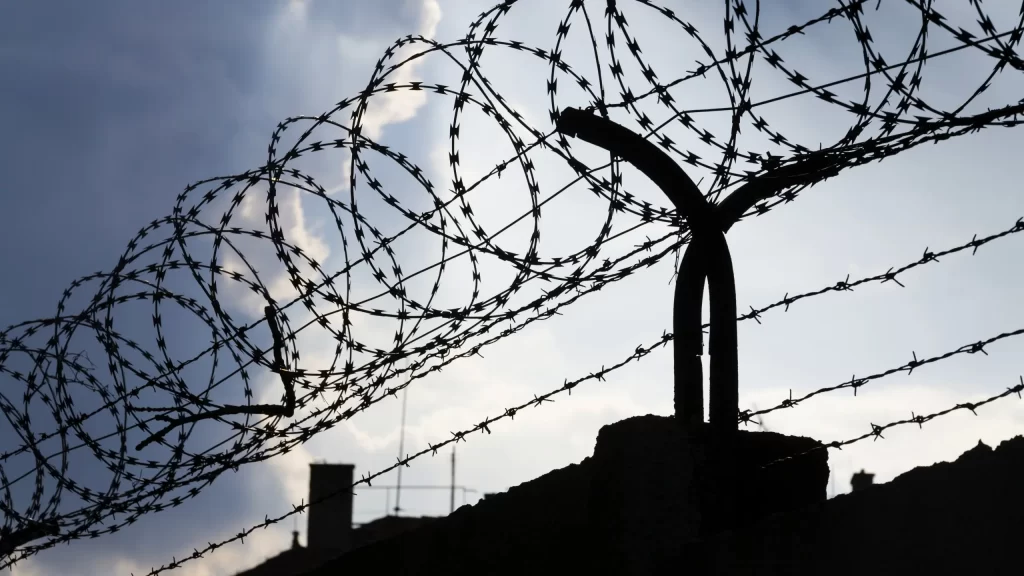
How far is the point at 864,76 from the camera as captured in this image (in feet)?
11.3

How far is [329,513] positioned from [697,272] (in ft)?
76.5

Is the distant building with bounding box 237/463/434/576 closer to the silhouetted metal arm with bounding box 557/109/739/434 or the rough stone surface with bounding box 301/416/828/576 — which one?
the rough stone surface with bounding box 301/416/828/576

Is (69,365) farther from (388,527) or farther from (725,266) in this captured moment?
(388,527)

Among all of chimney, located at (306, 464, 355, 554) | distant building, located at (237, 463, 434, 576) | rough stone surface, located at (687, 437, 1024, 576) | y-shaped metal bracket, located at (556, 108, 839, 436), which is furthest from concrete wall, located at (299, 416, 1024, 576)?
chimney, located at (306, 464, 355, 554)

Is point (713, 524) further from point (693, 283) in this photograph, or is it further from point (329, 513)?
point (329, 513)

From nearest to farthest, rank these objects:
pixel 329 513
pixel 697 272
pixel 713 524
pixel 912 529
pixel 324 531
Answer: pixel 912 529 → pixel 713 524 → pixel 697 272 → pixel 324 531 → pixel 329 513

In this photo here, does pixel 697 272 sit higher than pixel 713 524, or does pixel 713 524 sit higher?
pixel 697 272

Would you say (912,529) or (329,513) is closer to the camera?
(912,529)

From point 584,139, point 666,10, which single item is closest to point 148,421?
point 584,139

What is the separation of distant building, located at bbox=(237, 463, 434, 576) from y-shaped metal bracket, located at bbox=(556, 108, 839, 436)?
864 inches

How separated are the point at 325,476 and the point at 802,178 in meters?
24.5

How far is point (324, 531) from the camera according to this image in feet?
85.4

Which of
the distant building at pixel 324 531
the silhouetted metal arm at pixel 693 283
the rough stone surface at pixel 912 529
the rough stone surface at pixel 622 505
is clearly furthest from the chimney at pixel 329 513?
the rough stone surface at pixel 912 529

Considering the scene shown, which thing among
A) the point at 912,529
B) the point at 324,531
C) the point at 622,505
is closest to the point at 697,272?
the point at 622,505
